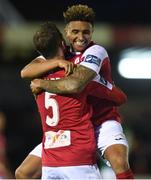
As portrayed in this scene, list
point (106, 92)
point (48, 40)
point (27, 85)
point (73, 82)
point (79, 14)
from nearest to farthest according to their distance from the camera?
point (73, 82)
point (48, 40)
point (106, 92)
point (79, 14)
point (27, 85)

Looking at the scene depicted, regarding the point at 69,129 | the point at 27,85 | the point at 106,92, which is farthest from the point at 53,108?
the point at 27,85

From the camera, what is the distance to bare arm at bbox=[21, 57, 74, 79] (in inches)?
186

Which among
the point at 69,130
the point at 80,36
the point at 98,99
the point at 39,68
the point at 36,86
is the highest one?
the point at 80,36

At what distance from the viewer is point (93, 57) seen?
4.81m

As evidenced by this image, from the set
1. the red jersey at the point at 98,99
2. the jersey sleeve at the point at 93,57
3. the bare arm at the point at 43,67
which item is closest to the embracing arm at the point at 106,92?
the red jersey at the point at 98,99

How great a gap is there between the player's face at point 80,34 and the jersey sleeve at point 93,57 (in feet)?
0.28

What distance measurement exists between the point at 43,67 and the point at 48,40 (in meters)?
0.19

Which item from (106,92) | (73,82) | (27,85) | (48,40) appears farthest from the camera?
(27,85)

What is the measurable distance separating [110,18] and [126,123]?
2931 millimetres

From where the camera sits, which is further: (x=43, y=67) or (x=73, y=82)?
(x=43, y=67)

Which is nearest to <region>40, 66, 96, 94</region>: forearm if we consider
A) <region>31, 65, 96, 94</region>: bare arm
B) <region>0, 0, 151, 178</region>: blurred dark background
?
<region>31, 65, 96, 94</region>: bare arm

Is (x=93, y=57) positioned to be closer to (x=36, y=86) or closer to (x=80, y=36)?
(x=80, y=36)

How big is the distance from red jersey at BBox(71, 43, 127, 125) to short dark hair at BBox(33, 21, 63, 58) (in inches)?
7.8

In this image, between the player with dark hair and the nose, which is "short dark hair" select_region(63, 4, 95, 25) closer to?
the player with dark hair
